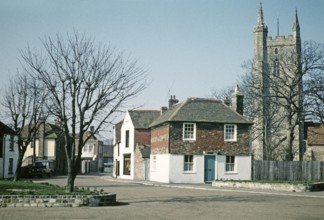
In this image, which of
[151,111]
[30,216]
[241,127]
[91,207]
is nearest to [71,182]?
[91,207]

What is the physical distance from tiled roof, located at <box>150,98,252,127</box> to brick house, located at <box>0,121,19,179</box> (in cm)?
1721

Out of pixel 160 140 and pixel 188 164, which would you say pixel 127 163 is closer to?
pixel 160 140

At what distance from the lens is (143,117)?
51562 millimetres

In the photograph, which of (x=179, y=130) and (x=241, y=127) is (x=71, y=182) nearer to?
(x=179, y=130)

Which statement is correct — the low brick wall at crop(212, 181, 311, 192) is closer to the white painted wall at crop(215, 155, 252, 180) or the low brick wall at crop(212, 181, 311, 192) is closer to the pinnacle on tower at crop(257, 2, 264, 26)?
the white painted wall at crop(215, 155, 252, 180)

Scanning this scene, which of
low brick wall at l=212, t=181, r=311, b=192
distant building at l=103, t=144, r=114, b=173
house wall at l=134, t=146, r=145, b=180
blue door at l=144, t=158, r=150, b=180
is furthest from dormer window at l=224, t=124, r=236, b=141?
distant building at l=103, t=144, r=114, b=173

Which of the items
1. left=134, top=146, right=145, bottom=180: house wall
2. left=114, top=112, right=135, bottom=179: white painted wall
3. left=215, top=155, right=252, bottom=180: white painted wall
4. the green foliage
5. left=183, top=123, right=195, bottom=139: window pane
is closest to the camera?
the green foliage

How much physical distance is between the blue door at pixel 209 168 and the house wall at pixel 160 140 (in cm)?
385

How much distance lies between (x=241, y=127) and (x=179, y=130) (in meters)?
6.08

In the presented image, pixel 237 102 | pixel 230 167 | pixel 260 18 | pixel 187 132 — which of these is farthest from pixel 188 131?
pixel 260 18

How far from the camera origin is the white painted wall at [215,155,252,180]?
3931 cm

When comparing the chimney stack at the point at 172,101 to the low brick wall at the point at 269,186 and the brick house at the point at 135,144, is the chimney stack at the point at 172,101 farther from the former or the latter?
the low brick wall at the point at 269,186

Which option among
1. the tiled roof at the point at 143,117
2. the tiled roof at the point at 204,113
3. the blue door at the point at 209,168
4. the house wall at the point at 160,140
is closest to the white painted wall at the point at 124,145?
the tiled roof at the point at 143,117

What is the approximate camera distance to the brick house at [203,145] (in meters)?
38.9
